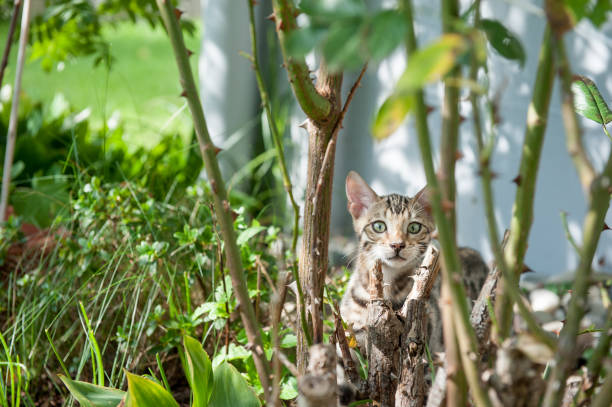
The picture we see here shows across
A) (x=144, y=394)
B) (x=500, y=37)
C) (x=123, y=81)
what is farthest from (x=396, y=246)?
(x=123, y=81)

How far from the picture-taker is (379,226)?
2.03 m

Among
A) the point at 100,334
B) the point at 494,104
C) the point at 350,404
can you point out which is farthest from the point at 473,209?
the point at 494,104

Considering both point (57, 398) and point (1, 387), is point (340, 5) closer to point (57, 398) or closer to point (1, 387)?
point (1, 387)

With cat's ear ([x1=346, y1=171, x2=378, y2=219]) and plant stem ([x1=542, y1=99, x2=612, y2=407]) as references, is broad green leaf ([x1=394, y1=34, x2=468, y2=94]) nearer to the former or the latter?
plant stem ([x1=542, y1=99, x2=612, y2=407])

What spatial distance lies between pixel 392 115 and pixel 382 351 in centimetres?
80

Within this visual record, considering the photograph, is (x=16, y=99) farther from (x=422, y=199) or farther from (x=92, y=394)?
(x=422, y=199)

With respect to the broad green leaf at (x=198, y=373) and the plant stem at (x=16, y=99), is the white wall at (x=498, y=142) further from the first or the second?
the broad green leaf at (x=198, y=373)

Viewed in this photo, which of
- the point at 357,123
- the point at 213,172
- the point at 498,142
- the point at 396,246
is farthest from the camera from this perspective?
the point at 357,123

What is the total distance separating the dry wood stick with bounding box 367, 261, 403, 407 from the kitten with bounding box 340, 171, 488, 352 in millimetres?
529

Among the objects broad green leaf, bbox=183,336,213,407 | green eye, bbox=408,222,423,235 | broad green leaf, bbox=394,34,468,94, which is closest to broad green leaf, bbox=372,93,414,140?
broad green leaf, bbox=394,34,468,94

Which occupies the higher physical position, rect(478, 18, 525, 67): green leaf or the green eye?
rect(478, 18, 525, 67): green leaf

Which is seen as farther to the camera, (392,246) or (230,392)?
(392,246)

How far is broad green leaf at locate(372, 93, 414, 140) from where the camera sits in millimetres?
609

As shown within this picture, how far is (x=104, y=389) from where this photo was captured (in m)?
1.33
